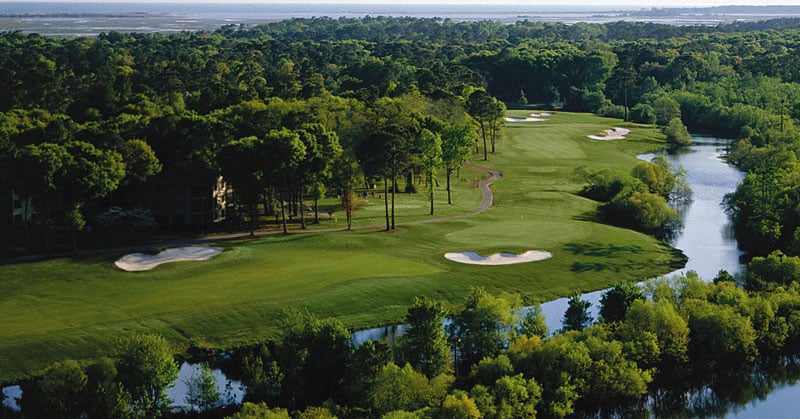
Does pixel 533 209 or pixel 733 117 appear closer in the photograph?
pixel 533 209

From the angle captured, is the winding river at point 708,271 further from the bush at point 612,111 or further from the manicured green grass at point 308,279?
the bush at point 612,111

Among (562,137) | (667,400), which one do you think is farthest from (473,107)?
(667,400)

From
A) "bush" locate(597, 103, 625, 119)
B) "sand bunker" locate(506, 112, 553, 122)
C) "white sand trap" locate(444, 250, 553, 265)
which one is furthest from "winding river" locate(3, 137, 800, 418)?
"sand bunker" locate(506, 112, 553, 122)

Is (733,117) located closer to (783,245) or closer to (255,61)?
(783,245)

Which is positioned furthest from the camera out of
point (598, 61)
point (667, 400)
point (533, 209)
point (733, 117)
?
point (598, 61)

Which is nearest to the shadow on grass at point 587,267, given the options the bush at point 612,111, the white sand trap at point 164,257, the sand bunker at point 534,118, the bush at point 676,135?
the white sand trap at point 164,257

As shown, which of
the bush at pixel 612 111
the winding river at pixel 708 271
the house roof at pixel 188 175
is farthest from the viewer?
the bush at pixel 612 111
